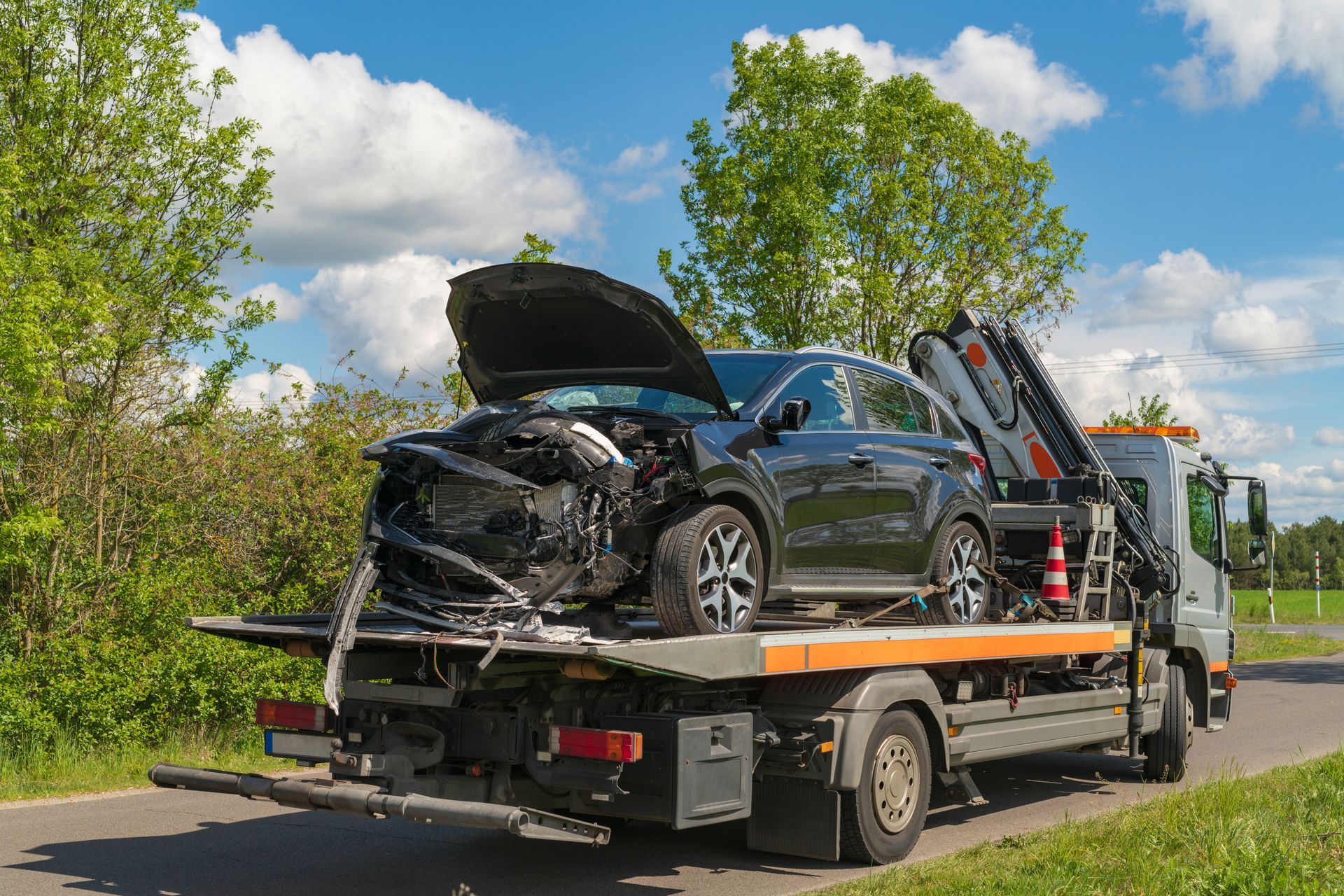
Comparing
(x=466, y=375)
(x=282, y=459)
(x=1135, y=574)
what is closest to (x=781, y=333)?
(x=282, y=459)

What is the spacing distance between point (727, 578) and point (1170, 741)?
565cm

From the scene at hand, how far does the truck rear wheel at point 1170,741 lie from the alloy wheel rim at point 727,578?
528 cm

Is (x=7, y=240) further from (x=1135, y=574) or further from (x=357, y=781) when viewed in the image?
(x=1135, y=574)

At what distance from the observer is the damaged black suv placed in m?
5.91

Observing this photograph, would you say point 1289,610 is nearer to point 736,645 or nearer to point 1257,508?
point 1257,508

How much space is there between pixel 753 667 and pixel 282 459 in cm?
864

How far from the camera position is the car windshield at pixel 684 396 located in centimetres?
683

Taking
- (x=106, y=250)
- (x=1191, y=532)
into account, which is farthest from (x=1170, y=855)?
(x=106, y=250)

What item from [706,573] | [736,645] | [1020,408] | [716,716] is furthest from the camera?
[1020,408]

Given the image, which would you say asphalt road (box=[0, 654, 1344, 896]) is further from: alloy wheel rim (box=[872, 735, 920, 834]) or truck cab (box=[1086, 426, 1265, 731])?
truck cab (box=[1086, 426, 1265, 731])

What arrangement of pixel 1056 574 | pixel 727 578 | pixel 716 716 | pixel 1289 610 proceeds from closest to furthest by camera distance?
pixel 716 716
pixel 727 578
pixel 1056 574
pixel 1289 610

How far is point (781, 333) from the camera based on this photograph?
63.1 ft

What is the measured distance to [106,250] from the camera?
13406 mm

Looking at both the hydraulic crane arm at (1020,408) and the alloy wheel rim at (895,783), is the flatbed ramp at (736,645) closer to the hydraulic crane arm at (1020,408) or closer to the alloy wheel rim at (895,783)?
the alloy wheel rim at (895,783)
